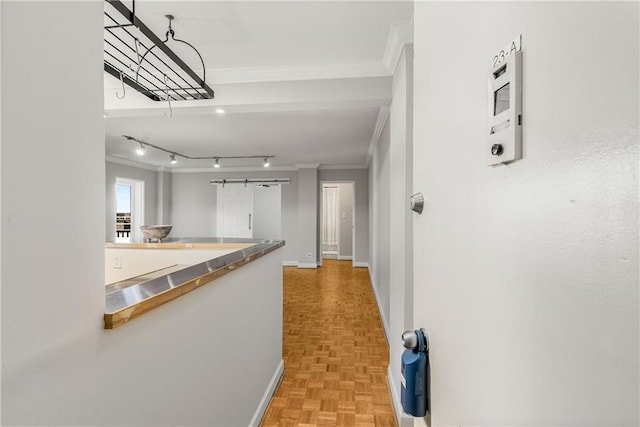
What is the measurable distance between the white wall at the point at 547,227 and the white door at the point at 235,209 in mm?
7128

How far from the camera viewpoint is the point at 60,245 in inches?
23.4

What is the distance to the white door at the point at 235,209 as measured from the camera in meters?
7.49

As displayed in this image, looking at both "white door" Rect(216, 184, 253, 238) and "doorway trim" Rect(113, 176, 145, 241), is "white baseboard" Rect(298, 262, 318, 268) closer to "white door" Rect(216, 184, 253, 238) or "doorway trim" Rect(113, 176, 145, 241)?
"white door" Rect(216, 184, 253, 238)

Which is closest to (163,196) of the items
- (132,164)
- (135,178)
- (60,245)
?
(135,178)

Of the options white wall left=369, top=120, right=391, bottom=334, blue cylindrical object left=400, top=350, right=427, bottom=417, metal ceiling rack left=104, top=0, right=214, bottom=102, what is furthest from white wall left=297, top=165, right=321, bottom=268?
blue cylindrical object left=400, top=350, right=427, bottom=417

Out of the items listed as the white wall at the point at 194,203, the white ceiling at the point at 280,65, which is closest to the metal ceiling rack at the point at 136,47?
the white ceiling at the point at 280,65

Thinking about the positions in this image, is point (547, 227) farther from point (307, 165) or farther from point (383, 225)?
point (307, 165)

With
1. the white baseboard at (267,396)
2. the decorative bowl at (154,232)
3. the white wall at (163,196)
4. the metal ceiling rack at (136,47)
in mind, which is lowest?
the white baseboard at (267,396)

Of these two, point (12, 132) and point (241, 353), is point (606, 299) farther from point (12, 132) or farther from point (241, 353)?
point (241, 353)

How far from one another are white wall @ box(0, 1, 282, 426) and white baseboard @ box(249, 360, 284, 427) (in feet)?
3.37

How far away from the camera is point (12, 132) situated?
1.65ft

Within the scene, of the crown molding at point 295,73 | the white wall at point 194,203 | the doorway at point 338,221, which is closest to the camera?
the crown molding at point 295,73

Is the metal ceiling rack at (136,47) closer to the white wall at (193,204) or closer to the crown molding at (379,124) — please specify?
the crown molding at (379,124)

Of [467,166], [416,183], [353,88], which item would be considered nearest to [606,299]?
[467,166]
